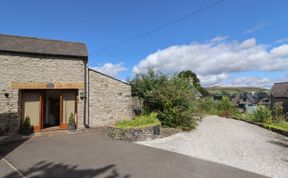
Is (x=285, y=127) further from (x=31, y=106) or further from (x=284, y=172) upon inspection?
(x=31, y=106)

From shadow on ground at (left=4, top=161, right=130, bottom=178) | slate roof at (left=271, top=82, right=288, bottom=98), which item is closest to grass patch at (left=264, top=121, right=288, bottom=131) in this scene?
shadow on ground at (left=4, top=161, right=130, bottom=178)

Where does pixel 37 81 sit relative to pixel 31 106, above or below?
above

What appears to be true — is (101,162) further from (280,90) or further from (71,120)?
(280,90)

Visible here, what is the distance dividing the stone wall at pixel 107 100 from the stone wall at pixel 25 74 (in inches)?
29.0

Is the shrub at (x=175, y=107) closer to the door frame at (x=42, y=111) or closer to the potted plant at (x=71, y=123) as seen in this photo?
the potted plant at (x=71, y=123)

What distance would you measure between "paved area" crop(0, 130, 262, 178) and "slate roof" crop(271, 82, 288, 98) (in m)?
38.5

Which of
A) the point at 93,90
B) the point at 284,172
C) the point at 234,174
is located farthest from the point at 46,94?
the point at 284,172

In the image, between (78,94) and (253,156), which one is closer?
(253,156)

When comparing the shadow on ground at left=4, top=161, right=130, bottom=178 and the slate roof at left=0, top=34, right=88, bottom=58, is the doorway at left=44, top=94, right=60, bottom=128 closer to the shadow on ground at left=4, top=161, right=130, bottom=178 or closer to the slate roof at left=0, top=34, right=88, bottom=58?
the slate roof at left=0, top=34, right=88, bottom=58

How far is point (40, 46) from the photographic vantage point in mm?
12539

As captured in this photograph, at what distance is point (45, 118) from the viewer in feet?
43.0

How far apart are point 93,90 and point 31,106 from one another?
3639 mm

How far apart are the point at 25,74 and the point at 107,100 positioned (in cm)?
499

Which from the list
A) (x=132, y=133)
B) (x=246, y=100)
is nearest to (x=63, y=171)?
(x=132, y=133)
